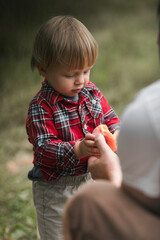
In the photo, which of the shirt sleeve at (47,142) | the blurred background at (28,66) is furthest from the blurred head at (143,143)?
the blurred background at (28,66)

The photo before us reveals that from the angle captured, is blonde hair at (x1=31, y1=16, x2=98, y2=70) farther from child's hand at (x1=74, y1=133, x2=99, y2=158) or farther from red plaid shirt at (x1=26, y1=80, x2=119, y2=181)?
child's hand at (x1=74, y1=133, x2=99, y2=158)

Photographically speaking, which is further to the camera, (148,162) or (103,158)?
(103,158)

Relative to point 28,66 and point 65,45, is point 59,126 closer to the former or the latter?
point 65,45

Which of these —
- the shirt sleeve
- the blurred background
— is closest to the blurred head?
the shirt sleeve

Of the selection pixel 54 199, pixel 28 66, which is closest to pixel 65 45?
pixel 54 199

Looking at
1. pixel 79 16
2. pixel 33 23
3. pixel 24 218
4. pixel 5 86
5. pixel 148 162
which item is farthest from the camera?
pixel 79 16

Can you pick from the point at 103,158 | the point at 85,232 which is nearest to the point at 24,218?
the point at 103,158

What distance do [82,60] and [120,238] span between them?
90cm

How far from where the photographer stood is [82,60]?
147cm

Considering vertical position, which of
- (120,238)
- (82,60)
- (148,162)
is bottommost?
(120,238)

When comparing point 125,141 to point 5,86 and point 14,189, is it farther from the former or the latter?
→ point 5,86

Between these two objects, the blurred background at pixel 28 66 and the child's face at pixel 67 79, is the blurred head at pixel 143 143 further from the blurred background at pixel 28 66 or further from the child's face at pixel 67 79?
the blurred background at pixel 28 66

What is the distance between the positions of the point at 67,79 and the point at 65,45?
0.14 m

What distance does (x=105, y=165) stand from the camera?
1192mm
